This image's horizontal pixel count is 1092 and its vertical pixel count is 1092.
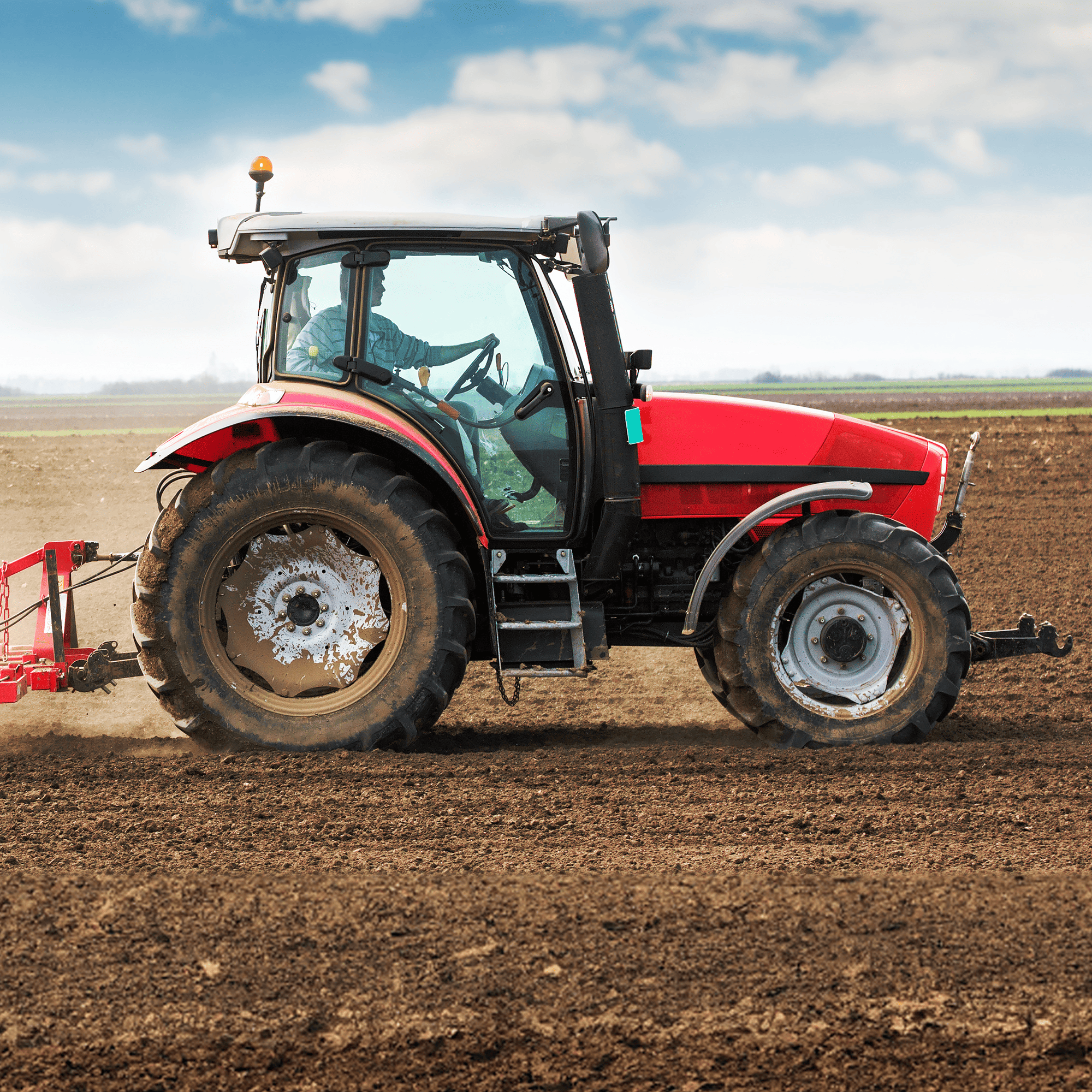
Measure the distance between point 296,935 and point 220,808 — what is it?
1230mm

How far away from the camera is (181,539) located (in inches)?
190

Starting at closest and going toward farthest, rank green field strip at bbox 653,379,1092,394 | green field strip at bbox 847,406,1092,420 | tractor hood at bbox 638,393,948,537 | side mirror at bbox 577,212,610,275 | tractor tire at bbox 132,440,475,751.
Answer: side mirror at bbox 577,212,610,275 < tractor tire at bbox 132,440,475,751 < tractor hood at bbox 638,393,948,537 < green field strip at bbox 847,406,1092,420 < green field strip at bbox 653,379,1092,394

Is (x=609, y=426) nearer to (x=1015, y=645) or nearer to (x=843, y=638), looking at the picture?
(x=843, y=638)

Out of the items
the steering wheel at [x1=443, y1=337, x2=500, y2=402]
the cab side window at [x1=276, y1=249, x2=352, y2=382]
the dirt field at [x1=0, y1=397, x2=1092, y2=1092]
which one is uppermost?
the cab side window at [x1=276, y1=249, x2=352, y2=382]

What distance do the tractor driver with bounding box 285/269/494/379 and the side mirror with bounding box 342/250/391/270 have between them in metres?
0.09

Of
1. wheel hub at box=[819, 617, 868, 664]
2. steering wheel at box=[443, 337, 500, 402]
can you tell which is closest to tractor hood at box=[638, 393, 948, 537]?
wheel hub at box=[819, 617, 868, 664]

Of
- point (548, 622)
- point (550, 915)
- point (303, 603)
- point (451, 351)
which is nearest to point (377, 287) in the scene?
point (451, 351)

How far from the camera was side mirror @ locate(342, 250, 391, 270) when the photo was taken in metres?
4.94

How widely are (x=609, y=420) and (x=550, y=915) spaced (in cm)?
247

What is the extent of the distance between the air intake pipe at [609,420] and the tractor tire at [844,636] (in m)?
0.63

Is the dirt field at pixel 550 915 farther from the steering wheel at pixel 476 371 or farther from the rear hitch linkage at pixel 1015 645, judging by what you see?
the steering wheel at pixel 476 371

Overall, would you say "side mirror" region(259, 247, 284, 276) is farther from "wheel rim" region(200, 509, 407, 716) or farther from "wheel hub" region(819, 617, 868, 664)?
"wheel hub" region(819, 617, 868, 664)

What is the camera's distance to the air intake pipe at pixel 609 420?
502 cm

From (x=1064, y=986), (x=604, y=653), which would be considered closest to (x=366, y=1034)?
(x=1064, y=986)
